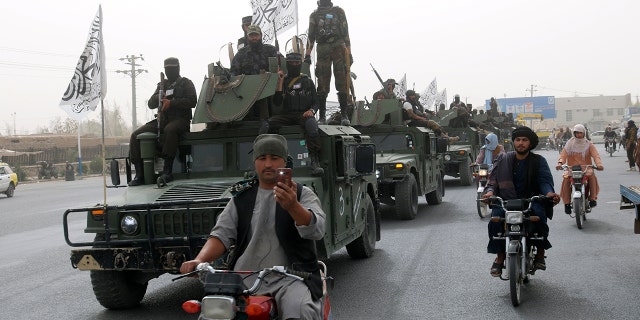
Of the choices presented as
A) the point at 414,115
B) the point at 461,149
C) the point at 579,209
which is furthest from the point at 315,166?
the point at 461,149

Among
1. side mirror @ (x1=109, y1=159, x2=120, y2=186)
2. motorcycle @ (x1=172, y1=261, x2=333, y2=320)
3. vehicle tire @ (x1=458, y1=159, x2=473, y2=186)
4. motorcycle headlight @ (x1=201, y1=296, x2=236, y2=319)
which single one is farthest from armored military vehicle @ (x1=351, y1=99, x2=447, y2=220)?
motorcycle headlight @ (x1=201, y1=296, x2=236, y2=319)

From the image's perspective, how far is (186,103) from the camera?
917cm

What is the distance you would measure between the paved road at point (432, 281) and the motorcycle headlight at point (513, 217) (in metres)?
0.77

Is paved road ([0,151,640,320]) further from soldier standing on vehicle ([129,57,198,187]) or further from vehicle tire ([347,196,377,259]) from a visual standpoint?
soldier standing on vehicle ([129,57,198,187])

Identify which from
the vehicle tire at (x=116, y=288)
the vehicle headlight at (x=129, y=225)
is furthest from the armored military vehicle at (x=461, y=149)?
the vehicle headlight at (x=129, y=225)

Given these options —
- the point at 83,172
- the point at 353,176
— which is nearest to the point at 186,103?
the point at 353,176

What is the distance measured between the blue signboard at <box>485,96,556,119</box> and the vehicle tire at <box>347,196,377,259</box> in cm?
8976

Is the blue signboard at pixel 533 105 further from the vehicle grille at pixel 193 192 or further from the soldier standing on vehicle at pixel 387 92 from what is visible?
the vehicle grille at pixel 193 192

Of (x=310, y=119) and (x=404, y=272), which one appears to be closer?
(x=310, y=119)

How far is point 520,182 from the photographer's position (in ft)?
26.5

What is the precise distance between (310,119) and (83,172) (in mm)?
51799

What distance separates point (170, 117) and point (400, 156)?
300 inches

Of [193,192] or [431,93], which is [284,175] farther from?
[431,93]

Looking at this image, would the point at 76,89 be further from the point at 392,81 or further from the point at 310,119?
the point at 392,81
